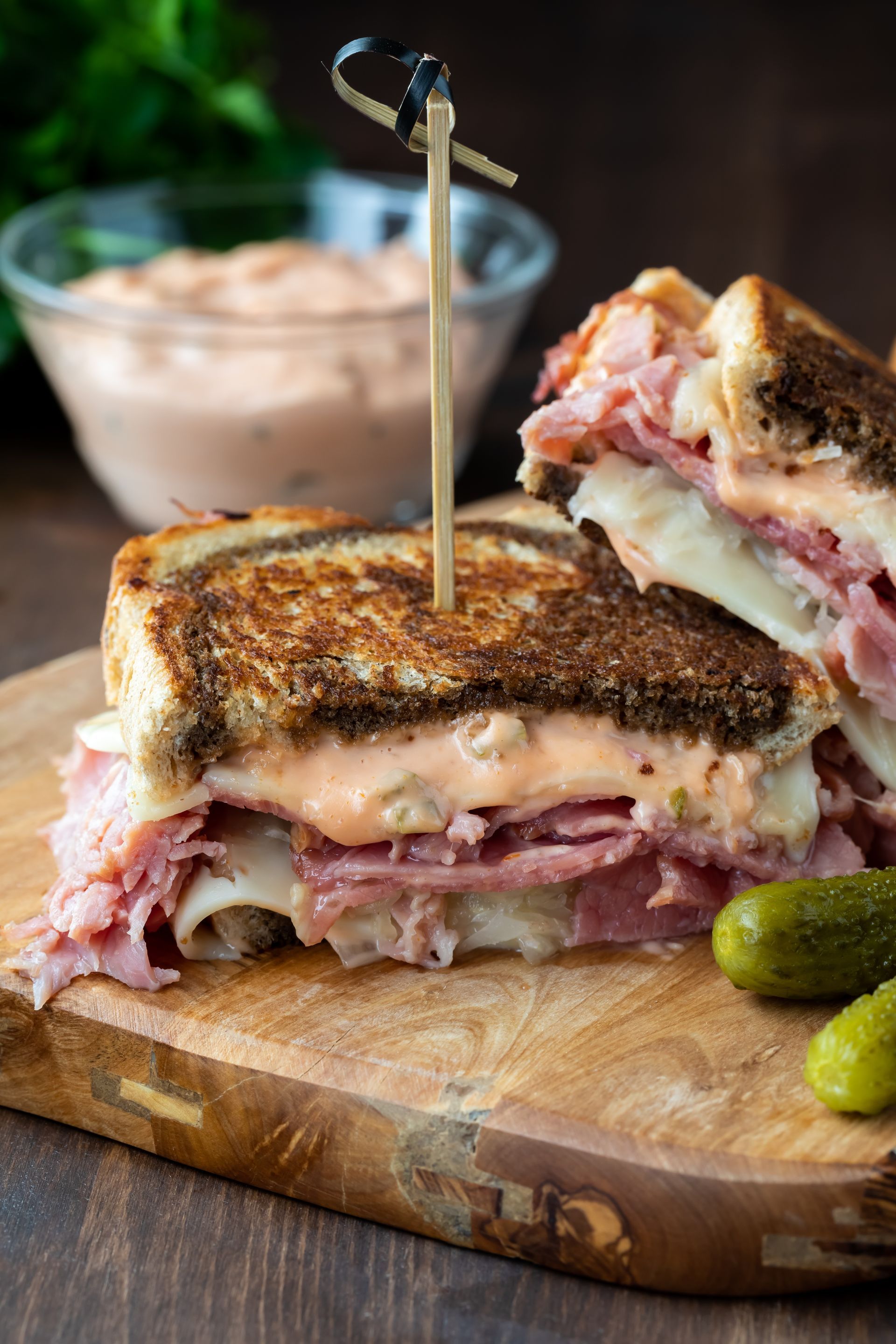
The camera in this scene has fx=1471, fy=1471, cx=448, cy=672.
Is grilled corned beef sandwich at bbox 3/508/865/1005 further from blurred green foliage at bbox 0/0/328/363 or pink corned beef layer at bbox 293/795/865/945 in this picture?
blurred green foliage at bbox 0/0/328/363

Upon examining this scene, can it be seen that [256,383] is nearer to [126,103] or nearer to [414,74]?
[126,103]

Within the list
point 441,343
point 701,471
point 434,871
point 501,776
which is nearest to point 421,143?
point 441,343

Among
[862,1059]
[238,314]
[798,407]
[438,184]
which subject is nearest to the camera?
[862,1059]

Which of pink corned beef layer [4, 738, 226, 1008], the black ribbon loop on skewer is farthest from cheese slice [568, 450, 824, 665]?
pink corned beef layer [4, 738, 226, 1008]

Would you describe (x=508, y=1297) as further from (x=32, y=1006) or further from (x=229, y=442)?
(x=229, y=442)

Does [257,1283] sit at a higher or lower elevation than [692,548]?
lower

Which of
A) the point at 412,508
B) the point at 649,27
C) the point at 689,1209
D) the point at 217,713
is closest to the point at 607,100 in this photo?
the point at 649,27

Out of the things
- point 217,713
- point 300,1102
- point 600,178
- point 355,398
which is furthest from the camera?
point 600,178
